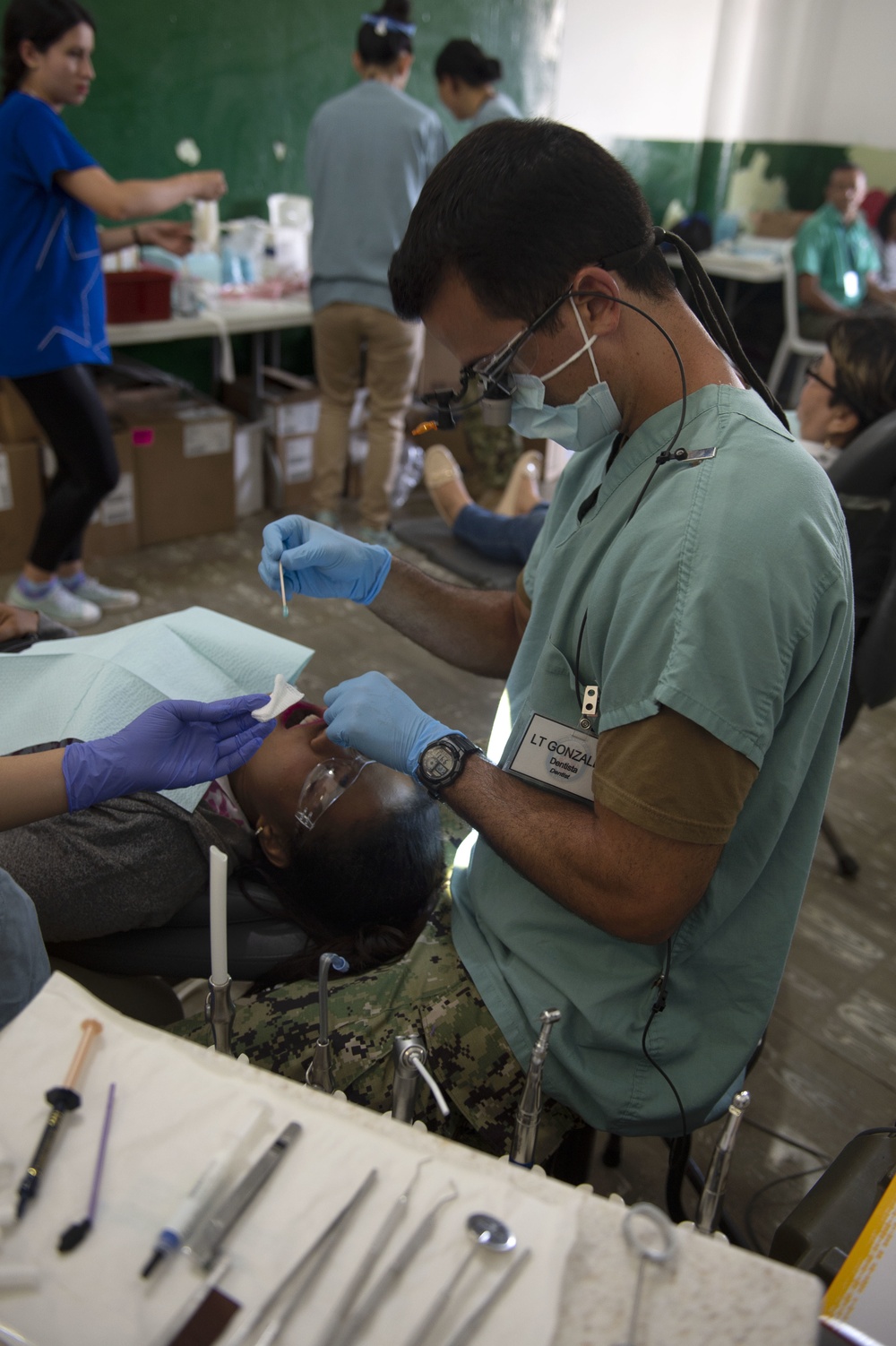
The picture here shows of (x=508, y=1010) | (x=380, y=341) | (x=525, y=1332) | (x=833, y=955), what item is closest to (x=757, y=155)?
(x=380, y=341)

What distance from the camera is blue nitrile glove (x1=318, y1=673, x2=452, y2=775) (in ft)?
3.96

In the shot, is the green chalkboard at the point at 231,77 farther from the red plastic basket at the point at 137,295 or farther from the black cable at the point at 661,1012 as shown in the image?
the black cable at the point at 661,1012

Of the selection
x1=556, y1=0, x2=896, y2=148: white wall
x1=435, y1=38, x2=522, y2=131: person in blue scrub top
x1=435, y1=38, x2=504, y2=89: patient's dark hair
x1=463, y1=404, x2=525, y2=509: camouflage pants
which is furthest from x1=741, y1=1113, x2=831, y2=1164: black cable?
x1=556, y1=0, x2=896, y2=148: white wall

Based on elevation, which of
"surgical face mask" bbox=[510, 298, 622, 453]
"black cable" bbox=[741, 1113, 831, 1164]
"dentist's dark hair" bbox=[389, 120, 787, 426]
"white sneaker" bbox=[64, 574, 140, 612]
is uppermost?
"dentist's dark hair" bbox=[389, 120, 787, 426]

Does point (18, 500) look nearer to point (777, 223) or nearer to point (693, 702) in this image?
point (693, 702)

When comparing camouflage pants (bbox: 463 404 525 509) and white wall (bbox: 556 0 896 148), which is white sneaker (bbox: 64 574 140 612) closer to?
camouflage pants (bbox: 463 404 525 509)

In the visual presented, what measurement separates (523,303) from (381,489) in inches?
113

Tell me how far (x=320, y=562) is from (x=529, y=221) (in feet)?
1.97

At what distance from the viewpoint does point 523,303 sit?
107 centimetres

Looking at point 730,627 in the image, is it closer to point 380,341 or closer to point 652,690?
point 652,690

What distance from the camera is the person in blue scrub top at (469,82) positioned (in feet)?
11.9

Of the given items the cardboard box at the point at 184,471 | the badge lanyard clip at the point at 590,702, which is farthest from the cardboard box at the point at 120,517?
the badge lanyard clip at the point at 590,702

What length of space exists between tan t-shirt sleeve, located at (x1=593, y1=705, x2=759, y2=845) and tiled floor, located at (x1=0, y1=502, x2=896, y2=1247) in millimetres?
973

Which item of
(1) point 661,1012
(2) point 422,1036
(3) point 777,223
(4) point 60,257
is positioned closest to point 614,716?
(1) point 661,1012
